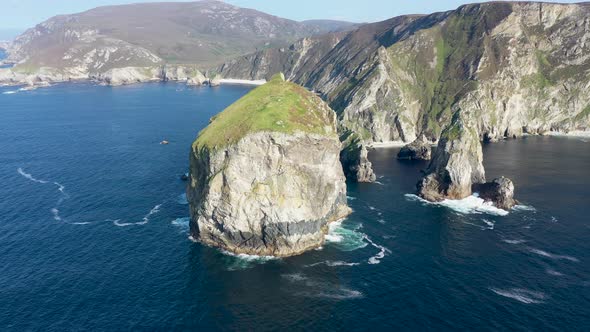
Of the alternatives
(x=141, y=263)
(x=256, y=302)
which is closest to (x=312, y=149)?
(x=256, y=302)

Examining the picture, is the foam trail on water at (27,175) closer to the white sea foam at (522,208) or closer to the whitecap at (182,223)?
the whitecap at (182,223)

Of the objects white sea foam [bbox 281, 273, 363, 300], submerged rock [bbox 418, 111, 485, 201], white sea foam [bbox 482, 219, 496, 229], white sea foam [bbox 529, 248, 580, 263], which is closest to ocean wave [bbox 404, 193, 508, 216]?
submerged rock [bbox 418, 111, 485, 201]

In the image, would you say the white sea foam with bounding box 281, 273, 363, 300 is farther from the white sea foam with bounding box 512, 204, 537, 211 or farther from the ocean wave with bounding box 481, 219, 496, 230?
the white sea foam with bounding box 512, 204, 537, 211

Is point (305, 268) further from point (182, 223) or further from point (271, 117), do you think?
point (182, 223)

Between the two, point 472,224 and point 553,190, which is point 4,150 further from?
point 553,190

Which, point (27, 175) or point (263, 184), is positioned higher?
point (263, 184)

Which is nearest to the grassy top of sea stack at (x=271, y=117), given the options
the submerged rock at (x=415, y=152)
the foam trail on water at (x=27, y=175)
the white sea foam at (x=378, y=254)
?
the white sea foam at (x=378, y=254)

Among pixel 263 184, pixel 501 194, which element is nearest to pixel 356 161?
pixel 501 194

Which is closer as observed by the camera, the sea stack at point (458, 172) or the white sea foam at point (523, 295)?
the white sea foam at point (523, 295)
